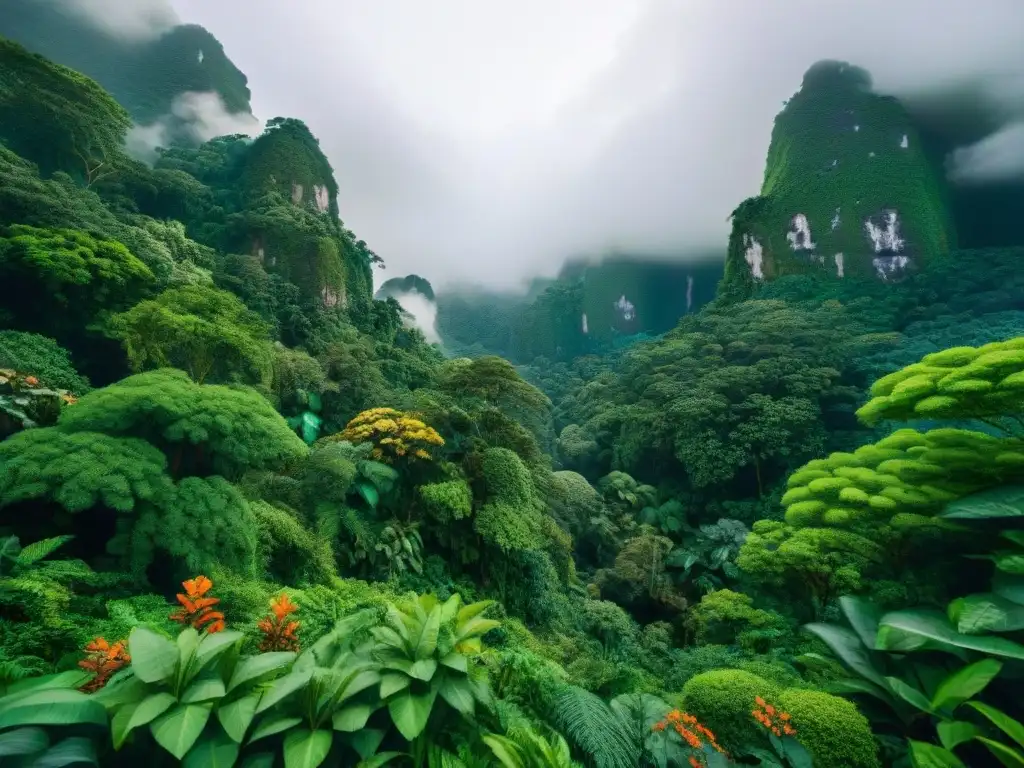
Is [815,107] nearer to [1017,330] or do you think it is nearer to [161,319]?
[1017,330]

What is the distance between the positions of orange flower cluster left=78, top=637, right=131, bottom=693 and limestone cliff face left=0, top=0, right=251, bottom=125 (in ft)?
146

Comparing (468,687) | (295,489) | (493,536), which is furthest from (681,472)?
(468,687)

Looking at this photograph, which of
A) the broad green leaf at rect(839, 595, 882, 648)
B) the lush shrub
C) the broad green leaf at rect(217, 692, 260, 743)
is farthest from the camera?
the lush shrub

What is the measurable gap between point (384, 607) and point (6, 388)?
14.3 feet

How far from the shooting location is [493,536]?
279 inches

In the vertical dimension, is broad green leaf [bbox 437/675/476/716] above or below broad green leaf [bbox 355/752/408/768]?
above

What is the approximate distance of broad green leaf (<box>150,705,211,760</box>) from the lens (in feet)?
5.54

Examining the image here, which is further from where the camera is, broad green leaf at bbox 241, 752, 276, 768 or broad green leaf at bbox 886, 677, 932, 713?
broad green leaf at bbox 886, 677, 932, 713

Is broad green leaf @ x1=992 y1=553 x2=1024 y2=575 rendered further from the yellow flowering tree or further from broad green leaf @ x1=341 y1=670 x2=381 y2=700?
the yellow flowering tree

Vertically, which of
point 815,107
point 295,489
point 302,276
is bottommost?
point 295,489

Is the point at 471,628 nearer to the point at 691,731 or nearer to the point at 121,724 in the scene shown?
the point at 121,724

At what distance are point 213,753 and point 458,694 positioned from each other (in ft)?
3.52

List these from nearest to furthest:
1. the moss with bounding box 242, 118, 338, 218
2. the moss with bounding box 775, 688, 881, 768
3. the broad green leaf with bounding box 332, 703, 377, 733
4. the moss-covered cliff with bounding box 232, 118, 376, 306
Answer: the broad green leaf with bounding box 332, 703, 377, 733 → the moss with bounding box 775, 688, 881, 768 → the moss-covered cliff with bounding box 232, 118, 376, 306 → the moss with bounding box 242, 118, 338, 218

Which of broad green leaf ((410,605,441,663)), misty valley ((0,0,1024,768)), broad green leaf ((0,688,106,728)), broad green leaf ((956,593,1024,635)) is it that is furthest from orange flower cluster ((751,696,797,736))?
broad green leaf ((0,688,106,728))
